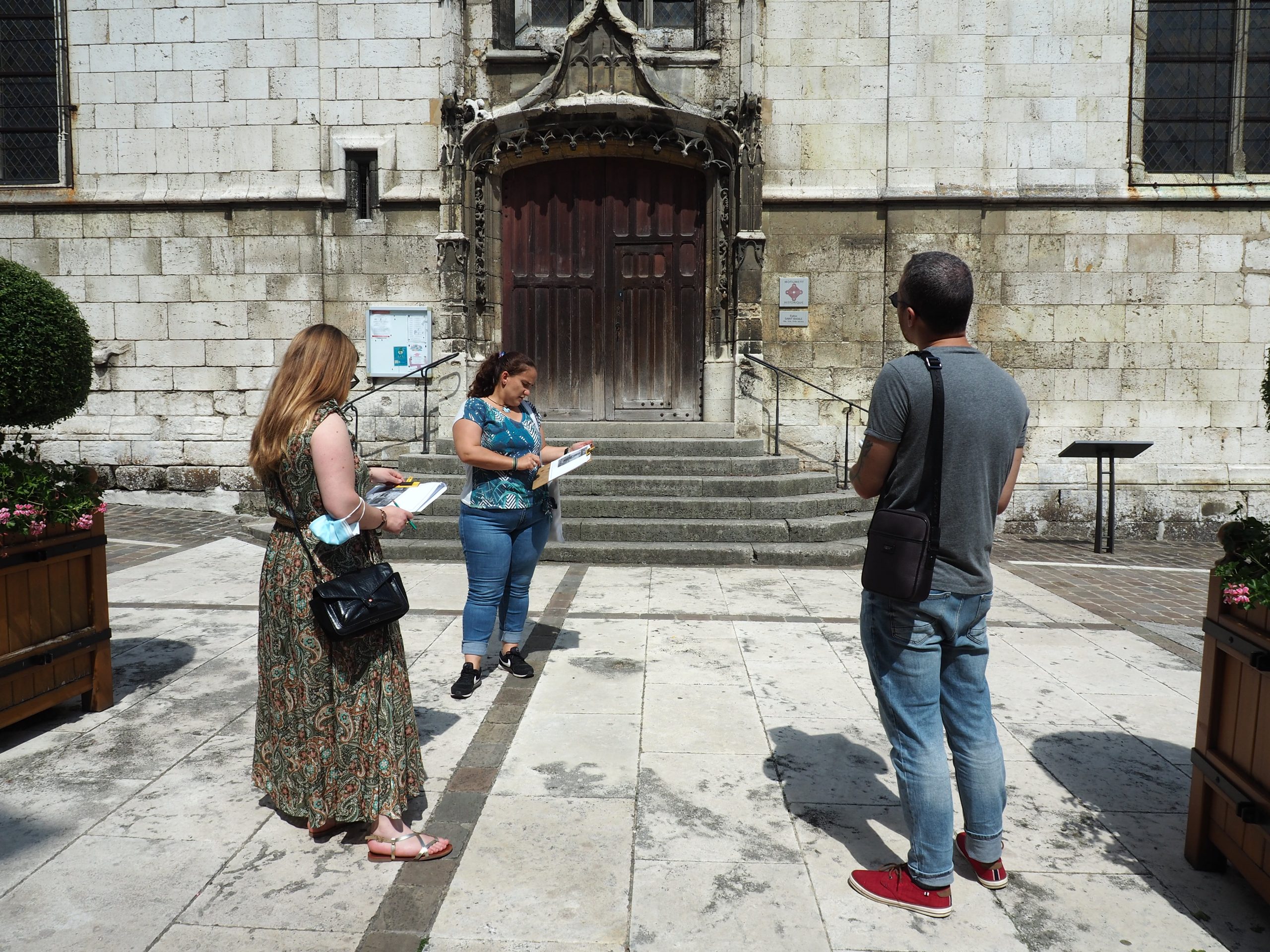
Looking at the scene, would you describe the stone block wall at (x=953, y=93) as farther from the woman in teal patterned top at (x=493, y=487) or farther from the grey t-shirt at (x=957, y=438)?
the grey t-shirt at (x=957, y=438)

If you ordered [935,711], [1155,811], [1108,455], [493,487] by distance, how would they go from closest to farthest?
[935,711] → [1155,811] → [493,487] → [1108,455]

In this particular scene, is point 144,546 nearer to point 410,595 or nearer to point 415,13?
point 410,595

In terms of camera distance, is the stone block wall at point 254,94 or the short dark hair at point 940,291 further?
the stone block wall at point 254,94

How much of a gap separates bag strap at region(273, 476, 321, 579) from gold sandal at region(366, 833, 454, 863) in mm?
917

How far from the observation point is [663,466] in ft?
30.9

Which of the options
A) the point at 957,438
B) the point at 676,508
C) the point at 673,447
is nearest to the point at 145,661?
the point at 957,438

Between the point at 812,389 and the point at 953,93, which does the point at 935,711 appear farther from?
the point at 953,93

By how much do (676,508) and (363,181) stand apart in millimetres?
5715

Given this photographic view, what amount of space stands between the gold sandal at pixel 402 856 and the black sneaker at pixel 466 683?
1502 mm

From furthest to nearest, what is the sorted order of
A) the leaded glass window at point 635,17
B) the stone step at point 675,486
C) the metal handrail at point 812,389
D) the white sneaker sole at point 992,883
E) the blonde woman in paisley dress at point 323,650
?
the leaded glass window at point 635,17, the metal handrail at point 812,389, the stone step at point 675,486, the blonde woman in paisley dress at point 323,650, the white sneaker sole at point 992,883

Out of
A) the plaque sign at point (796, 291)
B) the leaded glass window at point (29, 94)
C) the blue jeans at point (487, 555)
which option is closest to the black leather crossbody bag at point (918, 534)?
the blue jeans at point (487, 555)

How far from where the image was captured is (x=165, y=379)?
10742mm

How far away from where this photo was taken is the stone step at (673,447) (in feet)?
32.1

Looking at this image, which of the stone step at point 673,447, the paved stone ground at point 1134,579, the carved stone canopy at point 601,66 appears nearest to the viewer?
the paved stone ground at point 1134,579
